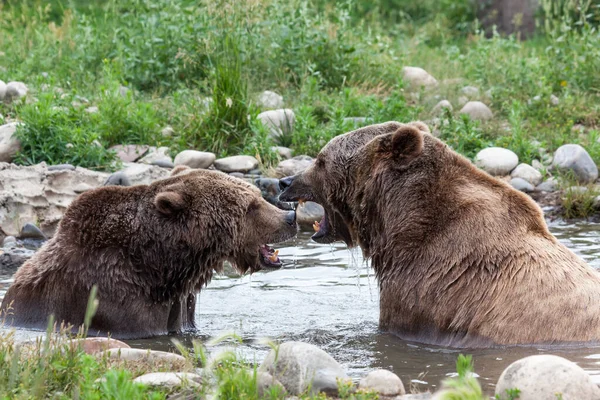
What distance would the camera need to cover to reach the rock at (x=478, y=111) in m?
13.2

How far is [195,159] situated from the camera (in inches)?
437

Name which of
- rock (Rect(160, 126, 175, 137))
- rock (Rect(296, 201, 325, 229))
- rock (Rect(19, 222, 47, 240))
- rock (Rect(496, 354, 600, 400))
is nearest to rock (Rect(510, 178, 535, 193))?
rock (Rect(296, 201, 325, 229))

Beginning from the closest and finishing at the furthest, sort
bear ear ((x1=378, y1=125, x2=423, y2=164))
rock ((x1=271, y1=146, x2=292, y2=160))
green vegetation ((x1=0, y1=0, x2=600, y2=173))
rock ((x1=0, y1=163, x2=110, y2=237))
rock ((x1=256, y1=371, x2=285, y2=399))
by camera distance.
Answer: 1. rock ((x1=256, y1=371, x2=285, y2=399))
2. bear ear ((x1=378, y1=125, x2=423, y2=164))
3. rock ((x1=0, y1=163, x2=110, y2=237))
4. green vegetation ((x1=0, y1=0, x2=600, y2=173))
5. rock ((x1=271, y1=146, x2=292, y2=160))

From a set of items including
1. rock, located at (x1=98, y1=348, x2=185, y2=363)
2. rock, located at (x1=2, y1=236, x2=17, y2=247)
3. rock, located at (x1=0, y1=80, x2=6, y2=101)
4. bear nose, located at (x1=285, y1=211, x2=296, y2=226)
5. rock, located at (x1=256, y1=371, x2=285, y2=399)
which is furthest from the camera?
rock, located at (x1=0, y1=80, x2=6, y2=101)

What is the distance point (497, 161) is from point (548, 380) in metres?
7.30

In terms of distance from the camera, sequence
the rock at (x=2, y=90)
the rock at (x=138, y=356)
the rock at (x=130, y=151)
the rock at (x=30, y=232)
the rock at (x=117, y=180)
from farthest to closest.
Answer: the rock at (x=2, y=90) → the rock at (x=130, y=151) → the rock at (x=117, y=180) → the rock at (x=30, y=232) → the rock at (x=138, y=356)

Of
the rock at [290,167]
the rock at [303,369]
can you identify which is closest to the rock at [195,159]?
the rock at [290,167]

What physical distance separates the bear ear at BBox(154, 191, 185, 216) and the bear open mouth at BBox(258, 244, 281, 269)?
2.46ft

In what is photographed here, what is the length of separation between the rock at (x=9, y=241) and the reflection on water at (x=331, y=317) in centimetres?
106

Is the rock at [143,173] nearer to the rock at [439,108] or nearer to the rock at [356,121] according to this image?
the rock at [356,121]

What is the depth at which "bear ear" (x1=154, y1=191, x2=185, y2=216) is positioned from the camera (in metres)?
6.40

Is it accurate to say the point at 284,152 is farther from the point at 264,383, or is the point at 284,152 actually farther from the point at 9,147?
the point at 264,383

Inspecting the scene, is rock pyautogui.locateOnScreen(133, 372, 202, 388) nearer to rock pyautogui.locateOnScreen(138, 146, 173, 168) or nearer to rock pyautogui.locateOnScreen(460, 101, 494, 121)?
rock pyautogui.locateOnScreen(138, 146, 173, 168)

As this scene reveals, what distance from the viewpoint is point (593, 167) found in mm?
11359
